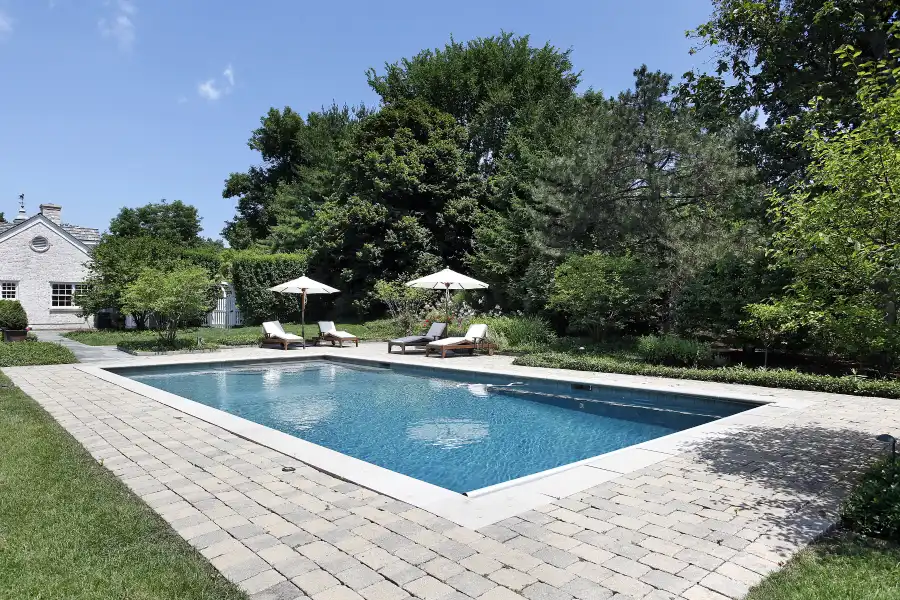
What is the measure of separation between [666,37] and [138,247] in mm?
19466

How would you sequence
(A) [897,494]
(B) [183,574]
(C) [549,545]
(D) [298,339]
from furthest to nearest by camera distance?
1. (D) [298,339]
2. (A) [897,494]
3. (C) [549,545]
4. (B) [183,574]

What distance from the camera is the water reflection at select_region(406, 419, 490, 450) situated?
7395 millimetres

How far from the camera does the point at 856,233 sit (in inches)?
167

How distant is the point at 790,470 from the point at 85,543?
542cm

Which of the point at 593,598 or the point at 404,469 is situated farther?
the point at 404,469

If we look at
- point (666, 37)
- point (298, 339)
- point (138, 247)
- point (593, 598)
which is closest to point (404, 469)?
point (593, 598)

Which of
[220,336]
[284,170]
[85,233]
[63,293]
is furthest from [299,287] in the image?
[284,170]

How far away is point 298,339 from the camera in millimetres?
17609

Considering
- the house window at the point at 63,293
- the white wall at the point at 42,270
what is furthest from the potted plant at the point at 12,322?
the house window at the point at 63,293

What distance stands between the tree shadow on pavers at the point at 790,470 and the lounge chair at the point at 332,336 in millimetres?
13478

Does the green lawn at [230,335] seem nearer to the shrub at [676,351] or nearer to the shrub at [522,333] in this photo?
the shrub at [522,333]

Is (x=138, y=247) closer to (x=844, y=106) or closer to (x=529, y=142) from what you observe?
(x=529, y=142)

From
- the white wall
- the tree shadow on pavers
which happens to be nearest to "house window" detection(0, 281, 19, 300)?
the white wall

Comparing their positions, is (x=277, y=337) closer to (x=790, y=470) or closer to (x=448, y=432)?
(x=448, y=432)
